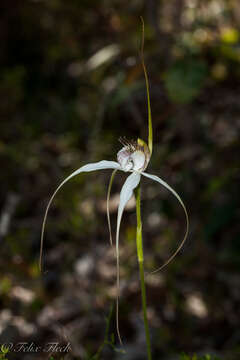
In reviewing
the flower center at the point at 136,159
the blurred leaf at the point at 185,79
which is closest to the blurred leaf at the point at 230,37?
the blurred leaf at the point at 185,79

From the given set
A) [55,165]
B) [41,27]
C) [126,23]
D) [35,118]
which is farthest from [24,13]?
[55,165]

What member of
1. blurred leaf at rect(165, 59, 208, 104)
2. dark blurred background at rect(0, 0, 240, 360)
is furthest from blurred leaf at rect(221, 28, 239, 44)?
blurred leaf at rect(165, 59, 208, 104)

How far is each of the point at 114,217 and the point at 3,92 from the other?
990 mm

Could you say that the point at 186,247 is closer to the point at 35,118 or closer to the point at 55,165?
the point at 55,165

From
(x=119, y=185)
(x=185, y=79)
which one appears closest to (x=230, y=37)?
(x=185, y=79)

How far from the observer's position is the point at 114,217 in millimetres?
2445

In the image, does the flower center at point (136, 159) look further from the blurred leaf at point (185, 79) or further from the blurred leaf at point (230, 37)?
the blurred leaf at point (230, 37)

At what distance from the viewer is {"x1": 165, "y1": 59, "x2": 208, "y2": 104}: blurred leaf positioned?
1.70 metres

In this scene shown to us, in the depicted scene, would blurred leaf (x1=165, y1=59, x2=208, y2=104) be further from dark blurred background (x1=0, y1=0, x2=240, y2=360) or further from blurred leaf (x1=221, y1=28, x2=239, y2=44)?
blurred leaf (x1=221, y1=28, x2=239, y2=44)

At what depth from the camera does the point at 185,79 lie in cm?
172

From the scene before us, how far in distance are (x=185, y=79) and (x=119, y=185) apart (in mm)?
1088

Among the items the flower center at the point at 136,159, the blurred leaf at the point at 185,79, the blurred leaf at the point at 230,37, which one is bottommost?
the flower center at the point at 136,159

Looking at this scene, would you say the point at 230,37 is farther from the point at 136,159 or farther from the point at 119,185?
the point at 136,159

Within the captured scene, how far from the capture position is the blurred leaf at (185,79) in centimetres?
170
